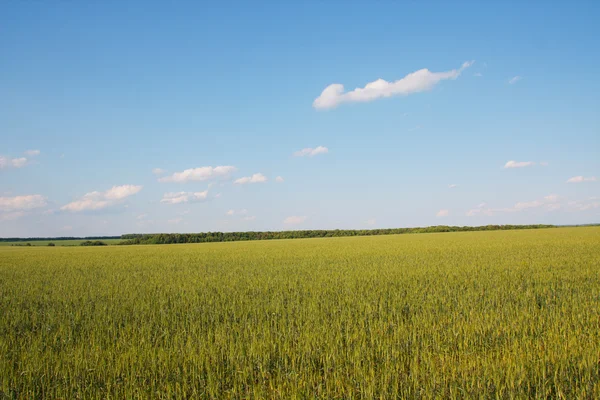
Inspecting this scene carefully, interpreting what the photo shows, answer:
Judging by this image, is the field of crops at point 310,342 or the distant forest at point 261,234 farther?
the distant forest at point 261,234

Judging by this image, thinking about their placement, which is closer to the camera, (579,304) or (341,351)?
(341,351)

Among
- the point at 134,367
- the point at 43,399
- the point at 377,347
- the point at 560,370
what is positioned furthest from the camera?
the point at 377,347

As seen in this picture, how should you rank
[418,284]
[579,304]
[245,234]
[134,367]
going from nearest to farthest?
[134,367] → [579,304] → [418,284] → [245,234]

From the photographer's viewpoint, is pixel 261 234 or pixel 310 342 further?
pixel 261 234

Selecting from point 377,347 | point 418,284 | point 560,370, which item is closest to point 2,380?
point 377,347

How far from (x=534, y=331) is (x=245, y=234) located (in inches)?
3143

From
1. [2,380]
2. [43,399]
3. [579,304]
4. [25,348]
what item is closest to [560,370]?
[579,304]

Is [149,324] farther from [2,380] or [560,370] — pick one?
[560,370]

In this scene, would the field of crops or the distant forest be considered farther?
the distant forest

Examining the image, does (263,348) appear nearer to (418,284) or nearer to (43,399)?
(43,399)

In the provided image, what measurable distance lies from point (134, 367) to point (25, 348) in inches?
104

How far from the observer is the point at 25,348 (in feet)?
20.9

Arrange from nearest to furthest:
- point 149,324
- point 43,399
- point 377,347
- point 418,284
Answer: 1. point 43,399
2. point 377,347
3. point 149,324
4. point 418,284

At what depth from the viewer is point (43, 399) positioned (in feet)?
14.8
